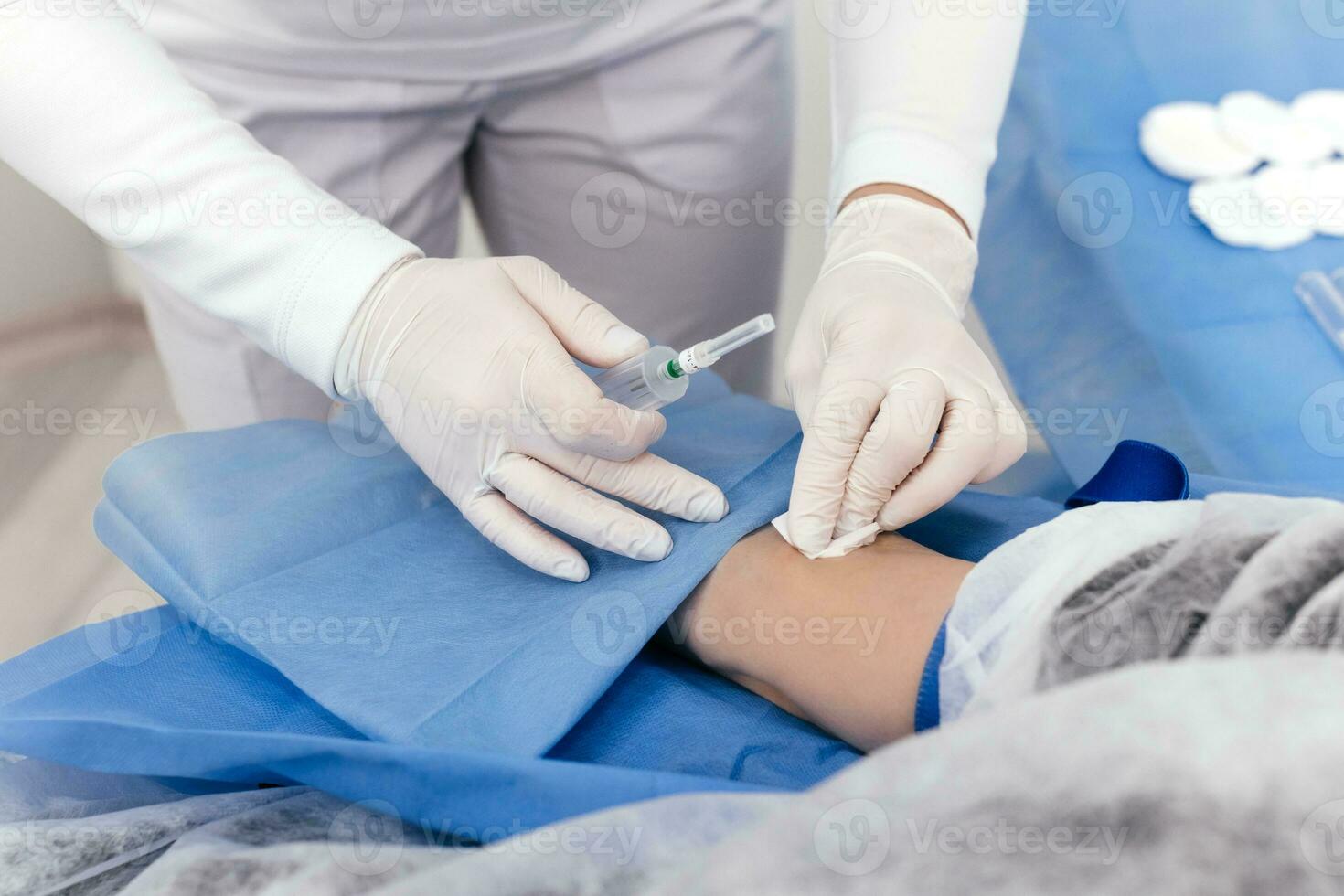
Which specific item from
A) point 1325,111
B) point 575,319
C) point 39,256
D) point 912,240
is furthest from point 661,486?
point 39,256

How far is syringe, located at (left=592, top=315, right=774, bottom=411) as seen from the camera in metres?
0.83

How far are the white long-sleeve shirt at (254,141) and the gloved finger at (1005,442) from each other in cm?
32

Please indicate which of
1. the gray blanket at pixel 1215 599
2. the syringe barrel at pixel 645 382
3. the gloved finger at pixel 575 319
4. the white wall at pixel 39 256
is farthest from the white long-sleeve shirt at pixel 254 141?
the white wall at pixel 39 256

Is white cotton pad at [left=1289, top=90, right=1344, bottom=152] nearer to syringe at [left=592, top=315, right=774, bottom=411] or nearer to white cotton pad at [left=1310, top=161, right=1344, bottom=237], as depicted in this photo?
white cotton pad at [left=1310, top=161, right=1344, bottom=237]

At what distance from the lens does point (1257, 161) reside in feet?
4.38

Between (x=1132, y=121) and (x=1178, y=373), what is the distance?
18.3 inches

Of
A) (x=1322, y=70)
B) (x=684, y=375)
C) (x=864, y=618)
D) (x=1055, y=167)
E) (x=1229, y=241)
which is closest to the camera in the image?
(x=864, y=618)

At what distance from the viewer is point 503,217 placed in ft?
4.76

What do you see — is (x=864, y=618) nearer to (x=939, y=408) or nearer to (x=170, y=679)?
(x=939, y=408)

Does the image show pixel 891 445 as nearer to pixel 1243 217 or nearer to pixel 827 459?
pixel 827 459

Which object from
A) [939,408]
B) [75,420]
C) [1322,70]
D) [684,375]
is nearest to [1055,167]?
[1322,70]

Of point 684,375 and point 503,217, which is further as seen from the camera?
point 503,217

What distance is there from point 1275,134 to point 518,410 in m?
1.11

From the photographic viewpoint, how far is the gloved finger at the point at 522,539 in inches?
33.0
